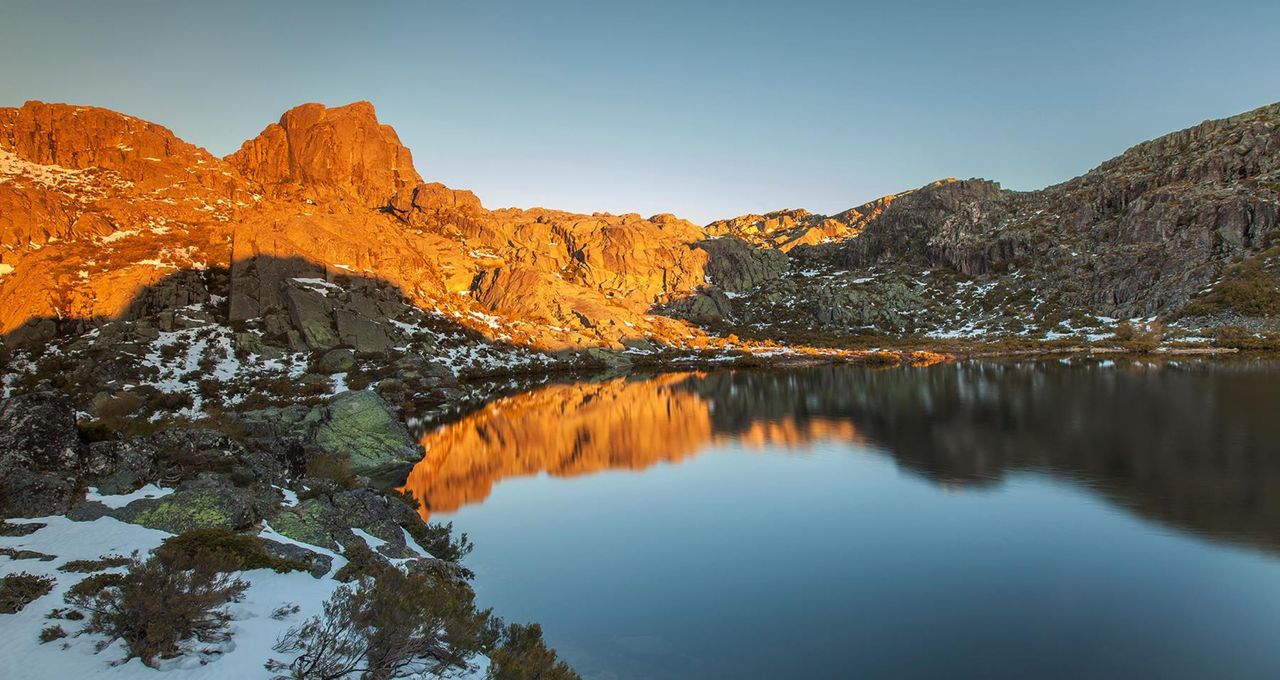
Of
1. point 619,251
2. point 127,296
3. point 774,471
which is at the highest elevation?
point 619,251

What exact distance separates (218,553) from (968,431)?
4096 cm

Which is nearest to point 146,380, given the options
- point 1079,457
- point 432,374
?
point 432,374

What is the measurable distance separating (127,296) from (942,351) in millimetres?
121791

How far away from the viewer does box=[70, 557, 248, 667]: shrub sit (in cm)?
730

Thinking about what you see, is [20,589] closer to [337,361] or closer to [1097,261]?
[337,361]

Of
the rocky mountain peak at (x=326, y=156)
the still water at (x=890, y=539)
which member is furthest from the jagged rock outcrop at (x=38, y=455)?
the rocky mountain peak at (x=326, y=156)

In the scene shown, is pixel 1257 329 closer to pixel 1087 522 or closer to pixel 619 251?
pixel 1087 522

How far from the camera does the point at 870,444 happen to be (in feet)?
121

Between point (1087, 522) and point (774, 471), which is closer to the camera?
point (1087, 522)

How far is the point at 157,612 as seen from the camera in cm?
739

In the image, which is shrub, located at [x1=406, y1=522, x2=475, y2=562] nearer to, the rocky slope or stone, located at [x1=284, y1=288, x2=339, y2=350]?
stone, located at [x1=284, y1=288, x2=339, y2=350]

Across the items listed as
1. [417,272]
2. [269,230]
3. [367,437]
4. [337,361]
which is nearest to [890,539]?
[367,437]

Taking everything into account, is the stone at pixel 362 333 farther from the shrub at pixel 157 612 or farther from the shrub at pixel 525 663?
the shrub at pixel 157 612

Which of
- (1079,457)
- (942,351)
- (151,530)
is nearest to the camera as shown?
(151,530)
